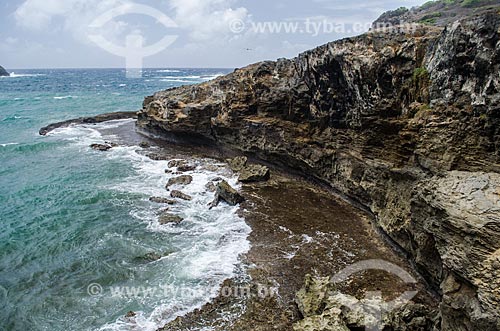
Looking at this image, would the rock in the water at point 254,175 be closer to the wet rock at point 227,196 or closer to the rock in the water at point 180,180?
the wet rock at point 227,196

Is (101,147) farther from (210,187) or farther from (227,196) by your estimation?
(227,196)

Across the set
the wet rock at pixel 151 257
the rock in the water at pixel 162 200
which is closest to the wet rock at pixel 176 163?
the rock in the water at pixel 162 200

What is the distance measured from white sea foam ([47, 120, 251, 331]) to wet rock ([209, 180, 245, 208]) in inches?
15.6

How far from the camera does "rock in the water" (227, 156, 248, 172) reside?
89.3 feet

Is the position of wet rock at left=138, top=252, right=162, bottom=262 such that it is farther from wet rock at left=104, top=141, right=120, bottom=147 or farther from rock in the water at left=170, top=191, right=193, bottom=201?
wet rock at left=104, top=141, right=120, bottom=147

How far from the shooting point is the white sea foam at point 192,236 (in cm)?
1288

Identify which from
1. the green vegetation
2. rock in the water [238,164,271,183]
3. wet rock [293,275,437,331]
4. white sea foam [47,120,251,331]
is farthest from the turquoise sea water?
the green vegetation

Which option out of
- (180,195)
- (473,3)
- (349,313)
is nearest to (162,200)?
(180,195)

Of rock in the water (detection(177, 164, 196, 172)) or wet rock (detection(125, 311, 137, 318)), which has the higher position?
rock in the water (detection(177, 164, 196, 172))

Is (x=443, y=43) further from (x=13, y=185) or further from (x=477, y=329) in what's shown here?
(x=13, y=185)

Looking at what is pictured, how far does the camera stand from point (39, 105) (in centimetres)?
6862

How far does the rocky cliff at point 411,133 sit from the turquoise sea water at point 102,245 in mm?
6523

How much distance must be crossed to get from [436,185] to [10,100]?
3408 inches

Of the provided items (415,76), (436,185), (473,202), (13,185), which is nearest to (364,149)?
(415,76)
